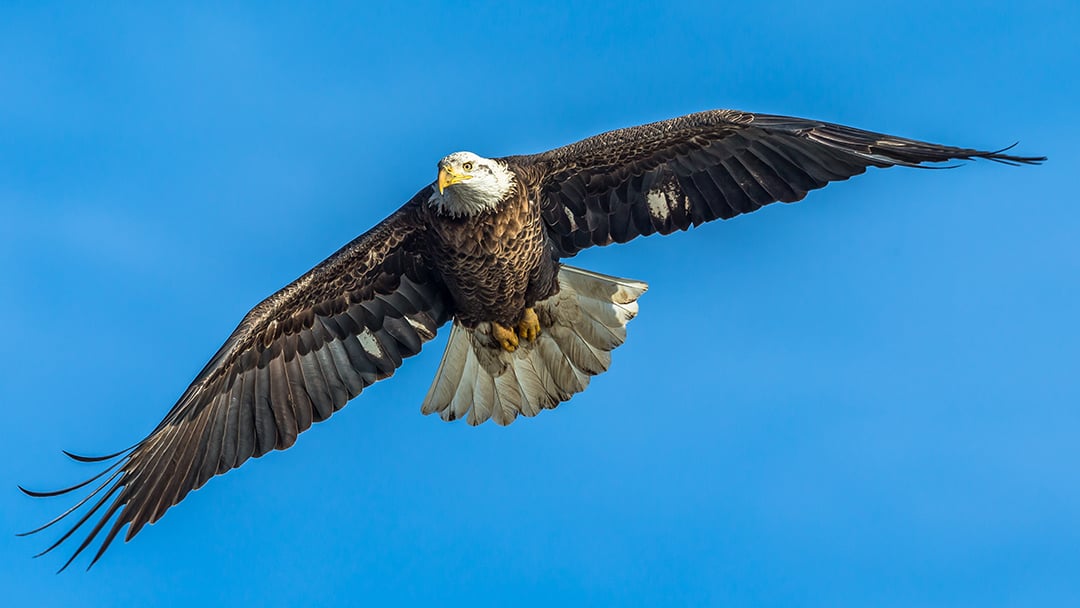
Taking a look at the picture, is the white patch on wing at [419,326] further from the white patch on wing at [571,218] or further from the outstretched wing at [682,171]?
the white patch on wing at [571,218]

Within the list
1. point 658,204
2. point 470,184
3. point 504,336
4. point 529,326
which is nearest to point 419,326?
point 504,336

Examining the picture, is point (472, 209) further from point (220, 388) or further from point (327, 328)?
point (220, 388)

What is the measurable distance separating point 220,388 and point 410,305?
1.43 m

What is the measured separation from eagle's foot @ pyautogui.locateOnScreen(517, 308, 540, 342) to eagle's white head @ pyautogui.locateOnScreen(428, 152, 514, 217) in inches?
51.3

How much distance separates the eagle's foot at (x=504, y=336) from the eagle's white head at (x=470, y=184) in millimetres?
1304

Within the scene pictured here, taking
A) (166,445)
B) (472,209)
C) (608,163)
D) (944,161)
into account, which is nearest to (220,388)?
(166,445)

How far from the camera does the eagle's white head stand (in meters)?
8.99

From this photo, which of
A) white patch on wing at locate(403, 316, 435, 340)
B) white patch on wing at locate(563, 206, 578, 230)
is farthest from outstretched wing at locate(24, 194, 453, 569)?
white patch on wing at locate(563, 206, 578, 230)

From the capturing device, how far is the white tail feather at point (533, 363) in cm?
1049

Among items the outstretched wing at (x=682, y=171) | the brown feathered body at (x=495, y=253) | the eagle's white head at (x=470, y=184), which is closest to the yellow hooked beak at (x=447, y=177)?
the eagle's white head at (x=470, y=184)

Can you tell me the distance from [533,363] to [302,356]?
67.8 inches

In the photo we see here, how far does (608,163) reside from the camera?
9.77 meters

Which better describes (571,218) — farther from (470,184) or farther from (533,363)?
(533,363)

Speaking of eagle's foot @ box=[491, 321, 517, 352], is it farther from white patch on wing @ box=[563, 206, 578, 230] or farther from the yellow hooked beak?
the yellow hooked beak
